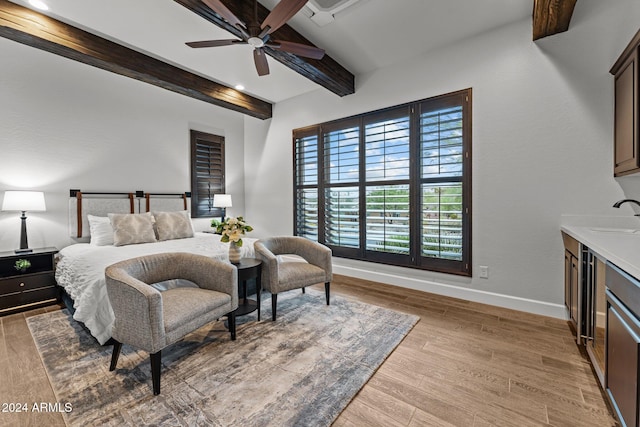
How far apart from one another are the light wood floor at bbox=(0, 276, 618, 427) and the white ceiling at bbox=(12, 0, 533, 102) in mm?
3143

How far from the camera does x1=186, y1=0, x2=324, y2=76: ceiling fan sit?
6.69 feet

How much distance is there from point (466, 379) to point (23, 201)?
4.79 m

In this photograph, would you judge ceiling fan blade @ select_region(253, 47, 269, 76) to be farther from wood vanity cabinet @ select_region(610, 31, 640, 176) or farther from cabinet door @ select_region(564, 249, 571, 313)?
cabinet door @ select_region(564, 249, 571, 313)

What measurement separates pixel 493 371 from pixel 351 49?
3.68 metres

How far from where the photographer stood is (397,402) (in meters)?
1.69

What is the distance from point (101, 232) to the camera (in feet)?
12.0

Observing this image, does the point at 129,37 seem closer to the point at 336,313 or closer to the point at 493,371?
the point at 336,313

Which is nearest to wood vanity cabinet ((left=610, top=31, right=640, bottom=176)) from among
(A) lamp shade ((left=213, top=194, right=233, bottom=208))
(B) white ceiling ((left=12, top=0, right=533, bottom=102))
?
(B) white ceiling ((left=12, top=0, right=533, bottom=102))

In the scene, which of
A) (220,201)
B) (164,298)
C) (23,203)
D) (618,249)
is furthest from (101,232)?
(618,249)

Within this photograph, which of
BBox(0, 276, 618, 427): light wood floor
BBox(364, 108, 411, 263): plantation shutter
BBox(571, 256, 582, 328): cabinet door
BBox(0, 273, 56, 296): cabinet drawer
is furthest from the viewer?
BBox(364, 108, 411, 263): plantation shutter

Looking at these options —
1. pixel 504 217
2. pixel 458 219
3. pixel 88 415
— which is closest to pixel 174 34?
pixel 88 415

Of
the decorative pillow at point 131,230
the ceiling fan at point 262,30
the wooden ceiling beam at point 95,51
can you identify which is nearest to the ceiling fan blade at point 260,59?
the ceiling fan at point 262,30

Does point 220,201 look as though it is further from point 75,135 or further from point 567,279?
point 567,279

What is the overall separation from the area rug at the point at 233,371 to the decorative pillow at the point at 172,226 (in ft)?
4.54
